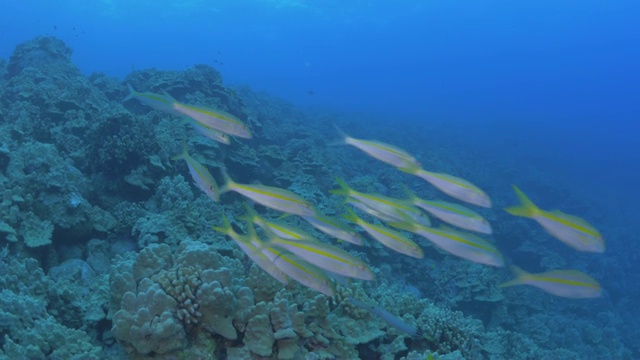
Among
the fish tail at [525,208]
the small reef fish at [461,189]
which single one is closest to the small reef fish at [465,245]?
the small reef fish at [461,189]

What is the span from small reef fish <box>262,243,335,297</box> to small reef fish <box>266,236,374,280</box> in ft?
0.21

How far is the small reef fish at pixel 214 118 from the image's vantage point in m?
4.49

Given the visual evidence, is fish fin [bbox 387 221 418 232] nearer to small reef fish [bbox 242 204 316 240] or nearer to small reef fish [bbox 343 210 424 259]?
small reef fish [bbox 343 210 424 259]

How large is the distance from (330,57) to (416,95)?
194ft

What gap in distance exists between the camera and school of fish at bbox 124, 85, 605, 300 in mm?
3592

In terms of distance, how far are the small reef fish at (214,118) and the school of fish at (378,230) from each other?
0.01 meters

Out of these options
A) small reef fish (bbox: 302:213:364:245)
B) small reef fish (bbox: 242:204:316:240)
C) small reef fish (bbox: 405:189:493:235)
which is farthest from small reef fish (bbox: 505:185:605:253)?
small reef fish (bbox: 242:204:316:240)

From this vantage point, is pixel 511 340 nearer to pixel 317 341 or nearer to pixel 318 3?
pixel 317 341

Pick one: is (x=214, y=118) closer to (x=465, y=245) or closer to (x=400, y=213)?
(x=400, y=213)

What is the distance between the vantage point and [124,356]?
3.94 metres

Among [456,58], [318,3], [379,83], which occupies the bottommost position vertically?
[379,83]

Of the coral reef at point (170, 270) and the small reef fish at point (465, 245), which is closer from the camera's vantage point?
the coral reef at point (170, 270)

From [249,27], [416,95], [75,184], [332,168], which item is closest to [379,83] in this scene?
[416,95]

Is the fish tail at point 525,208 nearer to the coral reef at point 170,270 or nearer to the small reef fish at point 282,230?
the coral reef at point 170,270
